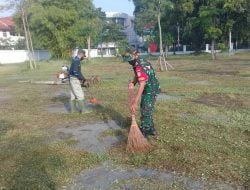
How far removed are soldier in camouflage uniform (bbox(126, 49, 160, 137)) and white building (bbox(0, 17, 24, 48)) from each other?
211ft

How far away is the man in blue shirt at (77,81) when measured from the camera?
10266 millimetres

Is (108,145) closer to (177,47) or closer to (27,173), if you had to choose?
(27,173)

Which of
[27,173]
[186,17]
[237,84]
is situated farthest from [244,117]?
[186,17]

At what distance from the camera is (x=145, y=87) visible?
711 cm

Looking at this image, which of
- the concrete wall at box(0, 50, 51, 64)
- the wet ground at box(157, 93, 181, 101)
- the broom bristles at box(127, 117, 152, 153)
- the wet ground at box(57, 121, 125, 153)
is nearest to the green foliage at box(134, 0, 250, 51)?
the concrete wall at box(0, 50, 51, 64)

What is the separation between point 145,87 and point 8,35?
254ft

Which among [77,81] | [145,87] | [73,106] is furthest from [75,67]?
[145,87]

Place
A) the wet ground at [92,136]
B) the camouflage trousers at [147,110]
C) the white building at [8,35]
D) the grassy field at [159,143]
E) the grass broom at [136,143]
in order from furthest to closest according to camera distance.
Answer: the white building at [8,35] < the wet ground at [92,136] < the camouflage trousers at [147,110] < the grass broom at [136,143] < the grassy field at [159,143]

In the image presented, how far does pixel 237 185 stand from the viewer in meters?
5.08

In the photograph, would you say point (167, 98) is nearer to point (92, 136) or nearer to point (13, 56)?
point (92, 136)

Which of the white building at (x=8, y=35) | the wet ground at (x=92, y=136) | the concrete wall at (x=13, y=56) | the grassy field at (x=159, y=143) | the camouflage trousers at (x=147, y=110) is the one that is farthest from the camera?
the white building at (x=8, y=35)

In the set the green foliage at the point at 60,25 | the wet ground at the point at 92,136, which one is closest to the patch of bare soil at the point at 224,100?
the wet ground at the point at 92,136

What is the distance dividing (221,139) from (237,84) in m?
9.49

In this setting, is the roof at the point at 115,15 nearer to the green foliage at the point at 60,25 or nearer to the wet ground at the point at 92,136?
the green foliage at the point at 60,25
